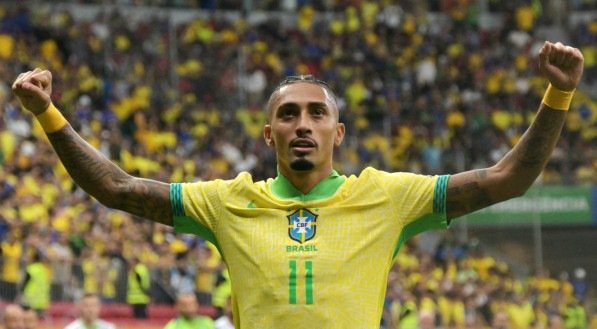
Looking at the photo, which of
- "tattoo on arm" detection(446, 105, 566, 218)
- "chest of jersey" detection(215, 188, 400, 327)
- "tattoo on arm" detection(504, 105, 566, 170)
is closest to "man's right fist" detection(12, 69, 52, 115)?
"chest of jersey" detection(215, 188, 400, 327)

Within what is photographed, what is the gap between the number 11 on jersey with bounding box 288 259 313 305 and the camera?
4875 millimetres

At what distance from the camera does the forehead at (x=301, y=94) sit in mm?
5059

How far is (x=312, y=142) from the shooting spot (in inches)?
197

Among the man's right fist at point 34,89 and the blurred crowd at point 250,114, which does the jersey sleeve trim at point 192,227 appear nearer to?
the man's right fist at point 34,89

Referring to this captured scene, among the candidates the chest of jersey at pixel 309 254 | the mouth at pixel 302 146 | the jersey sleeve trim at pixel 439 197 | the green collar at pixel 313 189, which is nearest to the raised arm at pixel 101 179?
the chest of jersey at pixel 309 254

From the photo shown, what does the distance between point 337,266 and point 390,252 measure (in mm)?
229

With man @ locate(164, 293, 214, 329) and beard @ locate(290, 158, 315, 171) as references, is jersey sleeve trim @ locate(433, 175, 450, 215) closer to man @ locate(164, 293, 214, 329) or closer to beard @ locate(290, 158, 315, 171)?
beard @ locate(290, 158, 315, 171)

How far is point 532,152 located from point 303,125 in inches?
31.2

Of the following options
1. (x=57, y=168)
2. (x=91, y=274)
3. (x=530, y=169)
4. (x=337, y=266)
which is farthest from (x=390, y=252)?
(x=57, y=168)

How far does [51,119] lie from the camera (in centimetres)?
498

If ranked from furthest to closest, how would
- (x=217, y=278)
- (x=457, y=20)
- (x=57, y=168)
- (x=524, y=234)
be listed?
(x=457, y=20) → (x=524, y=234) → (x=57, y=168) → (x=217, y=278)

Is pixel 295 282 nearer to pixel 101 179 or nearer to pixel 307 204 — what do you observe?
pixel 307 204

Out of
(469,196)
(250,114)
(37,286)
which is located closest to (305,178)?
(469,196)

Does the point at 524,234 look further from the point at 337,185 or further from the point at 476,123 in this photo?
the point at 337,185
